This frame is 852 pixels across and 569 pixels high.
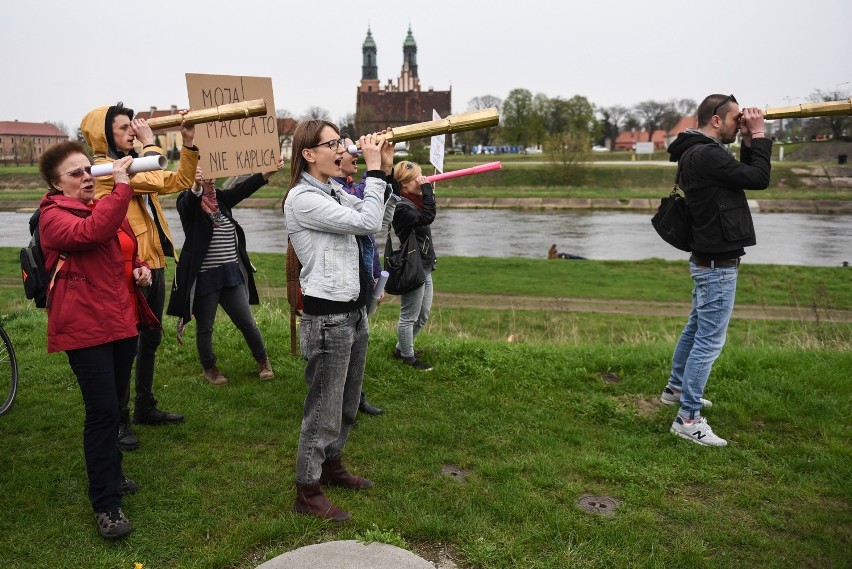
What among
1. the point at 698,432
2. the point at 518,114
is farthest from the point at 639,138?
the point at 698,432

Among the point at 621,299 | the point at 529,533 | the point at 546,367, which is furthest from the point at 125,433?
Answer: the point at 621,299

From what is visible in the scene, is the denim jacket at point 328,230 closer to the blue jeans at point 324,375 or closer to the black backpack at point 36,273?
the blue jeans at point 324,375

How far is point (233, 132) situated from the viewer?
566 cm

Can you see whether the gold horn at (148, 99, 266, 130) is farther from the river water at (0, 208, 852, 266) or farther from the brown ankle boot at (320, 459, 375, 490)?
the river water at (0, 208, 852, 266)

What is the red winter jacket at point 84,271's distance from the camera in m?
3.52

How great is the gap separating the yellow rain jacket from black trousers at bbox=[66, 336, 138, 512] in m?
1.19

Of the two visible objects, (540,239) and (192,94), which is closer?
(192,94)

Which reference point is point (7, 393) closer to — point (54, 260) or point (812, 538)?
point (54, 260)

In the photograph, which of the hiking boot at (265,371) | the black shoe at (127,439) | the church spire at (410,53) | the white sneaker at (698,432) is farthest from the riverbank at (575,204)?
the church spire at (410,53)

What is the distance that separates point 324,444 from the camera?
390 cm

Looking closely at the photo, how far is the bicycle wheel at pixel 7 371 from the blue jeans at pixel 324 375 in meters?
3.08

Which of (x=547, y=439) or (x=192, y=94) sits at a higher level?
(x=192, y=94)

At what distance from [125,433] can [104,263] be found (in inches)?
65.0

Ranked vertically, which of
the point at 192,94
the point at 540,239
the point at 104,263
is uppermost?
the point at 192,94
